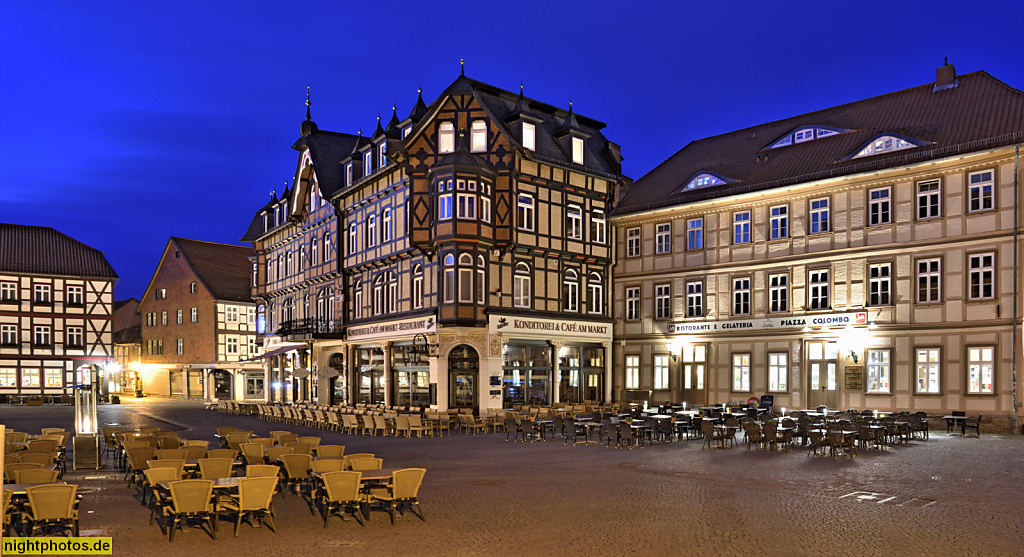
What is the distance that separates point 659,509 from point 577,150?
82.7ft

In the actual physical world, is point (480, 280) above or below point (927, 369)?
above

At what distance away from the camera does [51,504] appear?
397 inches

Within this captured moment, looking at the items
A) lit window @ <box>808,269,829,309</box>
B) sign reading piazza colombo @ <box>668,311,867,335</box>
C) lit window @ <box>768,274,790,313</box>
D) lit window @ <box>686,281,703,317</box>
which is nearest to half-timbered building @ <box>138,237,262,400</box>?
lit window @ <box>686,281,703,317</box>

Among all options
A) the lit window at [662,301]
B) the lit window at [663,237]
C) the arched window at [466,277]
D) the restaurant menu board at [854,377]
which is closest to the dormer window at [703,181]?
the lit window at [663,237]

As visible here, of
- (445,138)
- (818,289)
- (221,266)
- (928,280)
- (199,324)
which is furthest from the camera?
(221,266)

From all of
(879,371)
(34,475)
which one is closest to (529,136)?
(879,371)

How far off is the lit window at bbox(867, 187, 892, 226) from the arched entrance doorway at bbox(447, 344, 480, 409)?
50.6 feet

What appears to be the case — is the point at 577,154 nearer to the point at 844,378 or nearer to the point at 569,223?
the point at 569,223

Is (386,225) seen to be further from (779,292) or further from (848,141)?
(848,141)

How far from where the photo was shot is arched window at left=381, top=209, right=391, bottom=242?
35094 millimetres

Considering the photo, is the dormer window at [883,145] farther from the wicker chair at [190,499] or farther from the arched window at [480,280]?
the wicker chair at [190,499]

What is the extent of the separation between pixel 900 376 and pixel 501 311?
14494 millimetres

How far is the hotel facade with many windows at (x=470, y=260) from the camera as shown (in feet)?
104

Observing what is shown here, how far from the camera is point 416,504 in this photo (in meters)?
11.9
